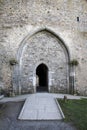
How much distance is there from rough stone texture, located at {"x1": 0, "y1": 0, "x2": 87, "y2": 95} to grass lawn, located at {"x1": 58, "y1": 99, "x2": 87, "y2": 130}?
139 inches

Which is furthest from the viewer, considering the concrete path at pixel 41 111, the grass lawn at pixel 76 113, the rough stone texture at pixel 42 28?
the rough stone texture at pixel 42 28

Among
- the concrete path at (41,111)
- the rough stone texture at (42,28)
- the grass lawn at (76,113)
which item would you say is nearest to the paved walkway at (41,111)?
the concrete path at (41,111)

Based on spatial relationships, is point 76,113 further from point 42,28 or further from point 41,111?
point 42,28

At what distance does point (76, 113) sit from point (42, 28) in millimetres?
6523

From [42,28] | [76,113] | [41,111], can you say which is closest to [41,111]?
[41,111]

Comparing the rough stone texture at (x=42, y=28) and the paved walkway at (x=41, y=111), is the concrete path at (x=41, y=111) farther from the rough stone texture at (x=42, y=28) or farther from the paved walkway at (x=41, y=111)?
the rough stone texture at (x=42, y=28)

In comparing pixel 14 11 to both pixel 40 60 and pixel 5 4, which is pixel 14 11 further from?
pixel 40 60

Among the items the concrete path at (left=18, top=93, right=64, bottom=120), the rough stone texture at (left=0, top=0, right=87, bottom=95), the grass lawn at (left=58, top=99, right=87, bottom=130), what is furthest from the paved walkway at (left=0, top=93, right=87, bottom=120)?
the rough stone texture at (left=0, top=0, right=87, bottom=95)

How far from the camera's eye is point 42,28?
14.5 metres

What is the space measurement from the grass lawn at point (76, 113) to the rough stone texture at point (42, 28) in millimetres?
3526

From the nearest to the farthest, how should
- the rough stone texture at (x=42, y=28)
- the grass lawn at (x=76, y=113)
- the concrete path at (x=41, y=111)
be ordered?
the grass lawn at (x=76, y=113)
the concrete path at (x=41, y=111)
the rough stone texture at (x=42, y=28)

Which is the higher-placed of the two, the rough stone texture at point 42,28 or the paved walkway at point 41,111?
the rough stone texture at point 42,28

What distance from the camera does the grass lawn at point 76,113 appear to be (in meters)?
7.98

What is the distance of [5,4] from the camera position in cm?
1437
